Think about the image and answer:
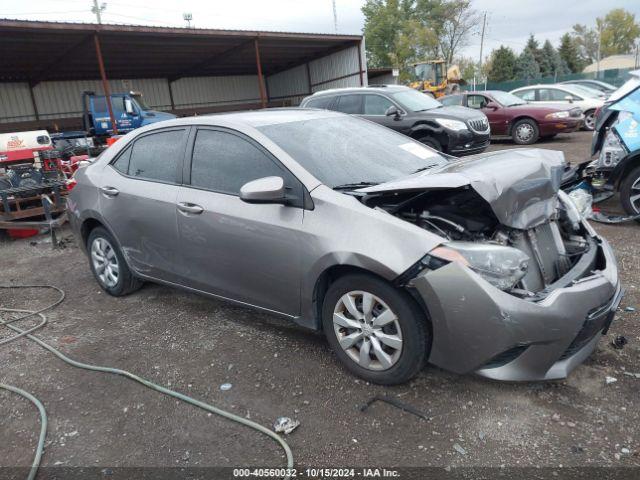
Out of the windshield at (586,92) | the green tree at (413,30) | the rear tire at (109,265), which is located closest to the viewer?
the rear tire at (109,265)

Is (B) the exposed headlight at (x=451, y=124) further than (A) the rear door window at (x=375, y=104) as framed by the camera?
No

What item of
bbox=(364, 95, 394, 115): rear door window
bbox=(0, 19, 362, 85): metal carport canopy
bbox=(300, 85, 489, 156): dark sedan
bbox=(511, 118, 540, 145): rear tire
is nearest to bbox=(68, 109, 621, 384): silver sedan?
bbox=(300, 85, 489, 156): dark sedan

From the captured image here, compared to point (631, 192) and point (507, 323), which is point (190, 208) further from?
point (631, 192)

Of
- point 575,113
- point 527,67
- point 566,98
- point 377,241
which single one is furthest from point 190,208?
point 527,67

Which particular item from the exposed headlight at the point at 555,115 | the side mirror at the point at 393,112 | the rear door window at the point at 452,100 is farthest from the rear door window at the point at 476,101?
the side mirror at the point at 393,112

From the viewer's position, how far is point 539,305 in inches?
96.0

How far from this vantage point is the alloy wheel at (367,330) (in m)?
2.77

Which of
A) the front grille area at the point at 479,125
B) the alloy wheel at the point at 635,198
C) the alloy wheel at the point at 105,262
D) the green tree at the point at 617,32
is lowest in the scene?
the alloy wheel at the point at 635,198

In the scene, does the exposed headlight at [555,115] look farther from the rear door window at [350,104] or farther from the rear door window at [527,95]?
the rear door window at [350,104]

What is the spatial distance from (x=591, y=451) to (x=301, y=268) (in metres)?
1.78

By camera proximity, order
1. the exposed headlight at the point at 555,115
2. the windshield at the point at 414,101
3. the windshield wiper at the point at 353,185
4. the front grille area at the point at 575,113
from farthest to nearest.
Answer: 1. the front grille area at the point at 575,113
2. the exposed headlight at the point at 555,115
3. the windshield at the point at 414,101
4. the windshield wiper at the point at 353,185

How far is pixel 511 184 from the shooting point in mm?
2771

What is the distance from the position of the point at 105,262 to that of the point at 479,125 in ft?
26.6

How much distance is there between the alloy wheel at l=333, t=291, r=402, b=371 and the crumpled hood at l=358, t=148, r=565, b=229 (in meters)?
0.66
